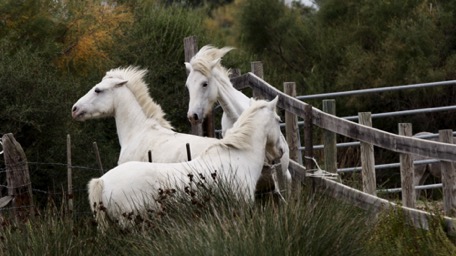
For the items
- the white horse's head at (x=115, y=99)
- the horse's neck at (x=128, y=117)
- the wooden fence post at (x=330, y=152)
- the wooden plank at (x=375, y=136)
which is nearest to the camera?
the wooden plank at (x=375, y=136)

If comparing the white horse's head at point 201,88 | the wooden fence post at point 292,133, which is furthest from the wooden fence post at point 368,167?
the white horse's head at point 201,88

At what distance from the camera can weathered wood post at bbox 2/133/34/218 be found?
9.88 meters

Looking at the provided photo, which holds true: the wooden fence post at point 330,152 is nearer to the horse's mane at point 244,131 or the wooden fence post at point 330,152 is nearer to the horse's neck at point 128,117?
the horse's mane at point 244,131

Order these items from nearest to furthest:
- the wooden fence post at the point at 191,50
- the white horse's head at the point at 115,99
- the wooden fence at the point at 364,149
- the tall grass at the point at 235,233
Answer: the tall grass at the point at 235,233 → the wooden fence at the point at 364,149 → the white horse's head at the point at 115,99 → the wooden fence post at the point at 191,50

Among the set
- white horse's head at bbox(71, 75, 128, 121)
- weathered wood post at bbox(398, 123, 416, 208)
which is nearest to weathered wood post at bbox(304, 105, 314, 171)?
weathered wood post at bbox(398, 123, 416, 208)

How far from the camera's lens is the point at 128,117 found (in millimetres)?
11336

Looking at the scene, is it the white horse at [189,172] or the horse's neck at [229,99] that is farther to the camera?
the horse's neck at [229,99]

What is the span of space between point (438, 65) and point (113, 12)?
341 inches

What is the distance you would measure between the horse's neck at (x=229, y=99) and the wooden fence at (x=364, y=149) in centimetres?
32

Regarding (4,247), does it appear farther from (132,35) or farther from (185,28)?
(185,28)

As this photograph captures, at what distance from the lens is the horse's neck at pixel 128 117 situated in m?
11.2

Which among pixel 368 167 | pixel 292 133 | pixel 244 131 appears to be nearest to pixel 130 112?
pixel 292 133

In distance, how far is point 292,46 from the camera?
3062 cm

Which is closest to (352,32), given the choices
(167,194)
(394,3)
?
(394,3)
